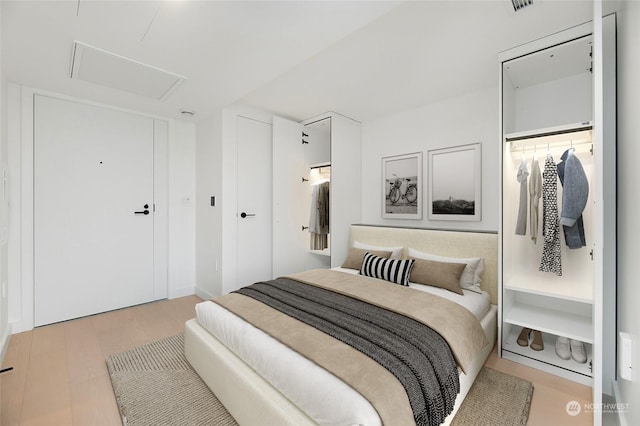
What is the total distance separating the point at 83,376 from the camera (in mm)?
2033

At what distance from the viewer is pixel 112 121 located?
3.24m

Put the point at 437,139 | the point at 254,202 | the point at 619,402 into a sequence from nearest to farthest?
the point at 619,402 < the point at 437,139 < the point at 254,202

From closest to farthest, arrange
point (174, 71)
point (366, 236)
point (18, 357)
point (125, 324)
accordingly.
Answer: point (18, 357) < point (174, 71) < point (125, 324) < point (366, 236)

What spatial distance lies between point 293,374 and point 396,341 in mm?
574

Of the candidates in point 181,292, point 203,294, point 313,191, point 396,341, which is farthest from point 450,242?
point 181,292

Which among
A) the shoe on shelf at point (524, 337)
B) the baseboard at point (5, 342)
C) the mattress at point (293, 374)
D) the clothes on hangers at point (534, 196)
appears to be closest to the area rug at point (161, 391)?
the mattress at point (293, 374)

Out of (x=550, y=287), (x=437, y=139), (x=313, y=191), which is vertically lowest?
(x=550, y=287)

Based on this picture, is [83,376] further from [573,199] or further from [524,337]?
[573,199]

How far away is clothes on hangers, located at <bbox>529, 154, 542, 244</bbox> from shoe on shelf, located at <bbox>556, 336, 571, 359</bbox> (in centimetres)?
80

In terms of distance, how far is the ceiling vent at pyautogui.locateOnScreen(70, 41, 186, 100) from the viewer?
2.14 m

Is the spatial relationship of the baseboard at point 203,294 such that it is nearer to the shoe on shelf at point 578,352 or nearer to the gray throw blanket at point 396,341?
the gray throw blanket at point 396,341

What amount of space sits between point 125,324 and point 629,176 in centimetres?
420

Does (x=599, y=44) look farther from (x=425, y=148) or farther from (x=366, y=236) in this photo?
(x=366, y=236)

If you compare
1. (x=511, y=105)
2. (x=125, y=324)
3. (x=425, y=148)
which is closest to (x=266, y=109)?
(x=425, y=148)
